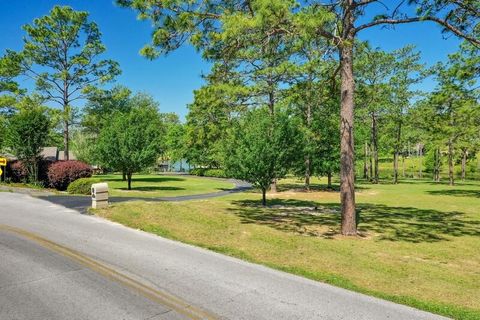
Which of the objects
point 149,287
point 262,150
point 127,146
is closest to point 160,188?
point 127,146

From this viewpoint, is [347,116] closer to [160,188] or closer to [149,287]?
[149,287]

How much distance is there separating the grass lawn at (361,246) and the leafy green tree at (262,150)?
2.74 meters

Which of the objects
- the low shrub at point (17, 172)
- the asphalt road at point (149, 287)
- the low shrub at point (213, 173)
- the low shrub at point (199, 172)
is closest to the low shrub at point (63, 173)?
the low shrub at point (17, 172)

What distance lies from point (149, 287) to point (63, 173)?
22939 millimetres


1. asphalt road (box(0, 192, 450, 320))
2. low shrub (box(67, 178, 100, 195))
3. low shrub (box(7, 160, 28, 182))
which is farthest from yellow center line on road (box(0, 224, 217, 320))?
low shrub (box(7, 160, 28, 182))

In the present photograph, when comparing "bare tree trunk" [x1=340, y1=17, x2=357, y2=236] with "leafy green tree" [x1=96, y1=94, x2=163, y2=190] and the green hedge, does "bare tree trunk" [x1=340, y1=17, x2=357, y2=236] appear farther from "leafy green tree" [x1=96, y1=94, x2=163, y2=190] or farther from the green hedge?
the green hedge

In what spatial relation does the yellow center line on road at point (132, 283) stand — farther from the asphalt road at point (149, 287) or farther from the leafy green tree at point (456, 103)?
the leafy green tree at point (456, 103)

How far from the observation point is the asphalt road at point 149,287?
6.06 meters

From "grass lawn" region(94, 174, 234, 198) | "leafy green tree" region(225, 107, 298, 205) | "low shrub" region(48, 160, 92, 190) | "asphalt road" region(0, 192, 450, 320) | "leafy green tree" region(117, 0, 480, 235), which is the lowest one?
"asphalt road" region(0, 192, 450, 320)

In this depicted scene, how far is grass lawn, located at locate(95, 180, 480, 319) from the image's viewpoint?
8008 mm

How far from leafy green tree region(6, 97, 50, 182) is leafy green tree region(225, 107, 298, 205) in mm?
14835

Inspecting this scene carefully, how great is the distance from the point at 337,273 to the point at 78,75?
35739 mm

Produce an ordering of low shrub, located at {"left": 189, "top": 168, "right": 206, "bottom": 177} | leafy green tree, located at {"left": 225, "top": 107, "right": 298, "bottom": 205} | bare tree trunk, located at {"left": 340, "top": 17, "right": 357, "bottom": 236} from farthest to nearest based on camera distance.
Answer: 1. low shrub, located at {"left": 189, "top": 168, "right": 206, "bottom": 177}
2. leafy green tree, located at {"left": 225, "top": 107, "right": 298, "bottom": 205}
3. bare tree trunk, located at {"left": 340, "top": 17, "right": 357, "bottom": 236}

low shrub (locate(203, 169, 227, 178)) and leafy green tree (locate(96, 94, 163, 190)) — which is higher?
leafy green tree (locate(96, 94, 163, 190))
